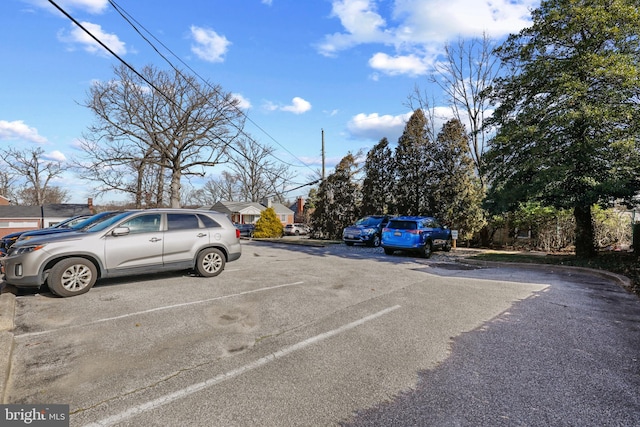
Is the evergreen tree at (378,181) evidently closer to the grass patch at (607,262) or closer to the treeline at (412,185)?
the treeline at (412,185)

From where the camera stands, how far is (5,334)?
425cm

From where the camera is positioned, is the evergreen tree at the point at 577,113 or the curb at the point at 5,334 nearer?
the curb at the point at 5,334

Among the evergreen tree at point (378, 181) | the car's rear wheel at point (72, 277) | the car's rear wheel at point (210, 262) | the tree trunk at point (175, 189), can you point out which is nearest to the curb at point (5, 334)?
the car's rear wheel at point (72, 277)

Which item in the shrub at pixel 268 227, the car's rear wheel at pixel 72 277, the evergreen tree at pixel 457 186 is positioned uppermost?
the evergreen tree at pixel 457 186

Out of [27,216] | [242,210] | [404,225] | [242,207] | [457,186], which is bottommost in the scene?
[404,225]

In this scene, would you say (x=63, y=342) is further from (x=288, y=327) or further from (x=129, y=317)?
(x=288, y=327)

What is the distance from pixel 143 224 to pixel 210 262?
5.74 ft

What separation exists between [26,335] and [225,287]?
3.36 meters

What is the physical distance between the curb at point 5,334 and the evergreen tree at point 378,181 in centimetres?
1855

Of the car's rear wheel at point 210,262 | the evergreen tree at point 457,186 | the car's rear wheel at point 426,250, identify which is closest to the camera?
the car's rear wheel at point 210,262

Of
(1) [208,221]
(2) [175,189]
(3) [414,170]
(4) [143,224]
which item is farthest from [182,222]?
(2) [175,189]

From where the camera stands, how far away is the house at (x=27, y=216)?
41.3 metres

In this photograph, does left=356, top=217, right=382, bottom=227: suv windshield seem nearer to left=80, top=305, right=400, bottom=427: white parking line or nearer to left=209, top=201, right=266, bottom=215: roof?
left=80, top=305, right=400, bottom=427: white parking line

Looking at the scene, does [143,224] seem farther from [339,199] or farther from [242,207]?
[242,207]
